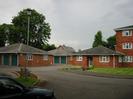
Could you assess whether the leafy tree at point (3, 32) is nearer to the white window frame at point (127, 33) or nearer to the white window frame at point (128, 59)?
the white window frame at point (127, 33)

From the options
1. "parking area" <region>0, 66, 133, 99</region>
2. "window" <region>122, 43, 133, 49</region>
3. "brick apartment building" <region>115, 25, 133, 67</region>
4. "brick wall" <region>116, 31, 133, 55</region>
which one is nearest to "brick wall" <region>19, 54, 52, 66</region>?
"brick wall" <region>116, 31, 133, 55</region>

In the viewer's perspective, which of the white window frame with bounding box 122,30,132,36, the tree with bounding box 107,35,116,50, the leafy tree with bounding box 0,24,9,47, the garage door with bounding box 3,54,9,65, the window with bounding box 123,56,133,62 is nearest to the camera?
the garage door with bounding box 3,54,9,65

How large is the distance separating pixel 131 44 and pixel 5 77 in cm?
5616

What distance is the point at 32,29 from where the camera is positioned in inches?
3433

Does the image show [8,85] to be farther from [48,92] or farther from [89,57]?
[89,57]

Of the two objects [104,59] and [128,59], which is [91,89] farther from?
[128,59]

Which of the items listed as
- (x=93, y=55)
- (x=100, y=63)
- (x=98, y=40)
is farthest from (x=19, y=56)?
(x=98, y=40)

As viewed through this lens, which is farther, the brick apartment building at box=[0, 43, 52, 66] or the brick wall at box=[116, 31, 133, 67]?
the brick wall at box=[116, 31, 133, 67]

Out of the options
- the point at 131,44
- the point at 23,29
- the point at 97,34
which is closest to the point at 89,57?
the point at 131,44

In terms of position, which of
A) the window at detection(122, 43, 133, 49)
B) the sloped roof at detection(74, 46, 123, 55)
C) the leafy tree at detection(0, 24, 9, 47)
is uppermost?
the leafy tree at detection(0, 24, 9, 47)

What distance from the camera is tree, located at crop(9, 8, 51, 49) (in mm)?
84250

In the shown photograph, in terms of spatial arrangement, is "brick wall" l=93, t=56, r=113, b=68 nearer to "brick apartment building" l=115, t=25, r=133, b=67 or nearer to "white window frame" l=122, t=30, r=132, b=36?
A: "brick apartment building" l=115, t=25, r=133, b=67

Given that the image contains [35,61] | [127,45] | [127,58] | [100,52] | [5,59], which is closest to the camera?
[5,59]

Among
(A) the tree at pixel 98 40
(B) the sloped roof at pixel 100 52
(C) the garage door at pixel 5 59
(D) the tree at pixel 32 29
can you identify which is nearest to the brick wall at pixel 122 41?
(B) the sloped roof at pixel 100 52
